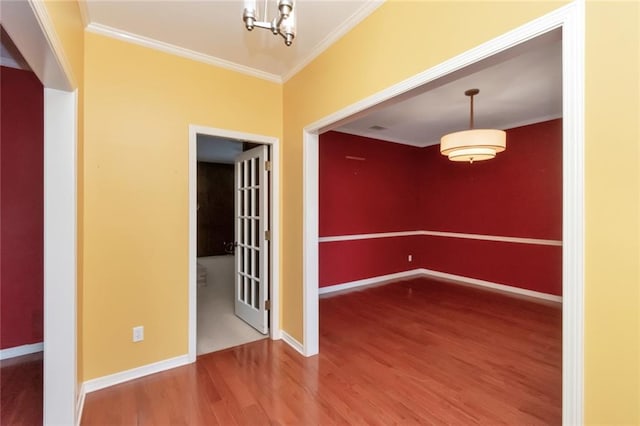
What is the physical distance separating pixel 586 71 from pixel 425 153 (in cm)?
492

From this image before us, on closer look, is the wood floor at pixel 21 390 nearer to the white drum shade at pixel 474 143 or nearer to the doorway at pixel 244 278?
the doorway at pixel 244 278

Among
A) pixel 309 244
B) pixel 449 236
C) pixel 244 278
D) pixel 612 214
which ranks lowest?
pixel 244 278

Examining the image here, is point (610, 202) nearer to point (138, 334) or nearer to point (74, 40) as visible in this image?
point (74, 40)

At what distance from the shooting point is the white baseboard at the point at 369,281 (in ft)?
15.5

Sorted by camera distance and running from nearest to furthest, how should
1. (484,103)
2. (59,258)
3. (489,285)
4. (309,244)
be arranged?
(59,258) < (309,244) < (484,103) < (489,285)

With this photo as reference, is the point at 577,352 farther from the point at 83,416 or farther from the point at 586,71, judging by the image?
the point at 83,416

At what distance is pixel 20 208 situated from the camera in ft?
8.53

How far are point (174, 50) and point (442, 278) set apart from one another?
5.42 meters

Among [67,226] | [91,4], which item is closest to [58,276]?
[67,226]

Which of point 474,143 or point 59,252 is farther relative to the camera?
point 474,143

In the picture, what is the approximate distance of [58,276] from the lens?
1.63 meters

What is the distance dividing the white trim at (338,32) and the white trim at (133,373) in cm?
285

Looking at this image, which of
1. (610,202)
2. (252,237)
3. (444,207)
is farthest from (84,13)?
(444,207)

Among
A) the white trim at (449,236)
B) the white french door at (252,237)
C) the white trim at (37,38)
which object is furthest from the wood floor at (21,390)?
the white trim at (449,236)
